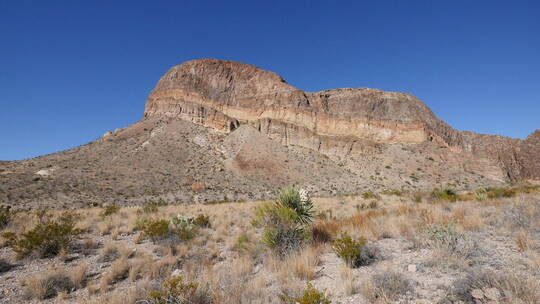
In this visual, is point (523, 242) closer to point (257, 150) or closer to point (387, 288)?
point (387, 288)

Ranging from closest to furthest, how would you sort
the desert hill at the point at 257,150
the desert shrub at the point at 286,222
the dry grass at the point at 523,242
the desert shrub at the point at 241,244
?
the dry grass at the point at 523,242
the desert shrub at the point at 286,222
the desert shrub at the point at 241,244
the desert hill at the point at 257,150

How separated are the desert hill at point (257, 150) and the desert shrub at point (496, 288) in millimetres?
27377

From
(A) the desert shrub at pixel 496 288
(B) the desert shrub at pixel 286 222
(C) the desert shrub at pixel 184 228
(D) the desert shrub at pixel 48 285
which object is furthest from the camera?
(C) the desert shrub at pixel 184 228

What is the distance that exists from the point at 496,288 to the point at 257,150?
40.4 m

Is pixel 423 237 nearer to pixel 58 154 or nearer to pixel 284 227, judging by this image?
pixel 284 227

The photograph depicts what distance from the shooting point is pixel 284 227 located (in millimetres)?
5777

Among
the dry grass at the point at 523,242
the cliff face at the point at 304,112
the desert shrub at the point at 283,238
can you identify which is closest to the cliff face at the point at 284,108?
the cliff face at the point at 304,112

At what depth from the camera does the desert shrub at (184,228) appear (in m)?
7.40

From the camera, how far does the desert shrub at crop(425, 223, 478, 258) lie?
165 inches

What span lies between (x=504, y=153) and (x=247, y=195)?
56064 millimetres

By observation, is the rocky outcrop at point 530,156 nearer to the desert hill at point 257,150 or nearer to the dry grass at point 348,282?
the desert hill at point 257,150

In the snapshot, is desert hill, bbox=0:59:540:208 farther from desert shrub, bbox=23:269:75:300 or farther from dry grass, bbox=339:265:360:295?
dry grass, bbox=339:265:360:295

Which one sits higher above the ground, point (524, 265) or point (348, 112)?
point (348, 112)

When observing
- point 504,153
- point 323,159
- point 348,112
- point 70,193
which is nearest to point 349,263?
point 70,193
